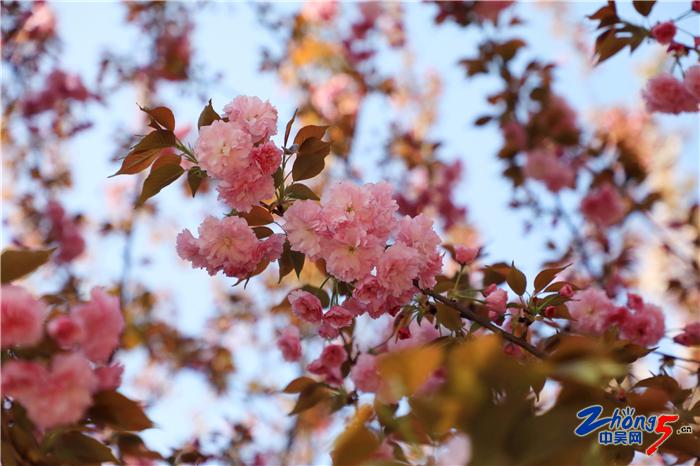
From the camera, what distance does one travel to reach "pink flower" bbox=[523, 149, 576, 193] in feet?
9.78

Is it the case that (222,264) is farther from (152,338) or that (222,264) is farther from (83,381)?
(152,338)

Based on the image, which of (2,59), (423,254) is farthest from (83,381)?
(2,59)

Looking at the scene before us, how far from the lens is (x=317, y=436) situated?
3.63 m

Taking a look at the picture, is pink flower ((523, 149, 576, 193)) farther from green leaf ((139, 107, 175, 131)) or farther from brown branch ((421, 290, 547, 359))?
green leaf ((139, 107, 175, 131))

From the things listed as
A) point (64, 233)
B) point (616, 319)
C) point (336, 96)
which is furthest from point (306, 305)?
point (336, 96)

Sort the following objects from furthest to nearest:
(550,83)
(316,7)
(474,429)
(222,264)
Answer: (316,7) < (550,83) < (222,264) < (474,429)

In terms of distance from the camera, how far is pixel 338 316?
118cm

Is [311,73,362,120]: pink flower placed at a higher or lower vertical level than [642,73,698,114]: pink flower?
higher

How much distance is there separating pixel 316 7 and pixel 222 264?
3.15m

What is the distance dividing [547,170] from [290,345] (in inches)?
70.5

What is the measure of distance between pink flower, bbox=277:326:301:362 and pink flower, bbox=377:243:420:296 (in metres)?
0.54

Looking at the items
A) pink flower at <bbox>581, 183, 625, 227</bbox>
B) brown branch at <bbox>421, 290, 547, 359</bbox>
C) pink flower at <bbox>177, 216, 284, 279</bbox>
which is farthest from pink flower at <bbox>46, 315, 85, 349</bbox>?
pink flower at <bbox>581, 183, 625, 227</bbox>

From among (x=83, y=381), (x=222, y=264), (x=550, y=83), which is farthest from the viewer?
(x=550, y=83)

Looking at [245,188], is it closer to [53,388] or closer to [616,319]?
[53,388]
